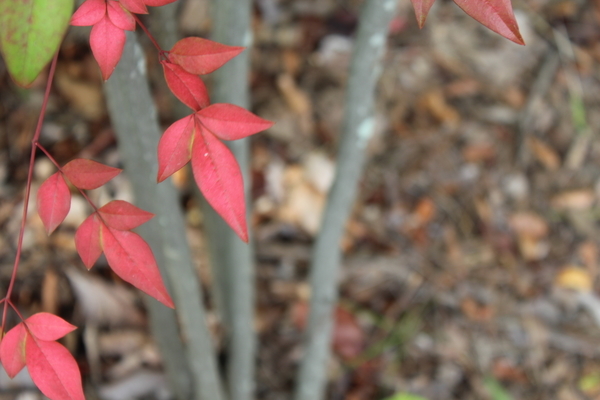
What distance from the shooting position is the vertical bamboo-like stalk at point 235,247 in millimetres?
741

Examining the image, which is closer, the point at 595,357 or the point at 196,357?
the point at 196,357

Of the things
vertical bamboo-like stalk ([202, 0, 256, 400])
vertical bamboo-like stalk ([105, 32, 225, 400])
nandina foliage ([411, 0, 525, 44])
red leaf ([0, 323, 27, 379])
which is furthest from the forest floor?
nandina foliage ([411, 0, 525, 44])

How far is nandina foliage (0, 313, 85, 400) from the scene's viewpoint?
432 millimetres

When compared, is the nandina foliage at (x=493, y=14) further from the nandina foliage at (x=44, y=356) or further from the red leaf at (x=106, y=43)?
the nandina foliage at (x=44, y=356)

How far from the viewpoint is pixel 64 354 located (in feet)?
1.44

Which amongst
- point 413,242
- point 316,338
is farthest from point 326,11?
point 316,338

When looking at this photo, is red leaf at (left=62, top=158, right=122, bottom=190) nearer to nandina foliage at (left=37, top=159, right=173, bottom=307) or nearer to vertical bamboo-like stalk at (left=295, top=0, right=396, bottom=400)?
nandina foliage at (left=37, top=159, right=173, bottom=307)

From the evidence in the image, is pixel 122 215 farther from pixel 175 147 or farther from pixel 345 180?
pixel 345 180

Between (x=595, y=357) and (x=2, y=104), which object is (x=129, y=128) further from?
(x=595, y=357)

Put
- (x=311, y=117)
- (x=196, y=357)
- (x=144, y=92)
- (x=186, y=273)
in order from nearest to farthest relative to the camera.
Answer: (x=144, y=92), (x=186, y=273), (x=196, y=357), (x=311, y=117)

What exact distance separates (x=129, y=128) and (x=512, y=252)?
4.13 feet

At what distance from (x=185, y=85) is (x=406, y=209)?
1245 millimetres

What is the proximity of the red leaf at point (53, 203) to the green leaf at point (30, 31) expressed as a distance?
0.30 ft

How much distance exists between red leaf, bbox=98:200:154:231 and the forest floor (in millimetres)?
710
